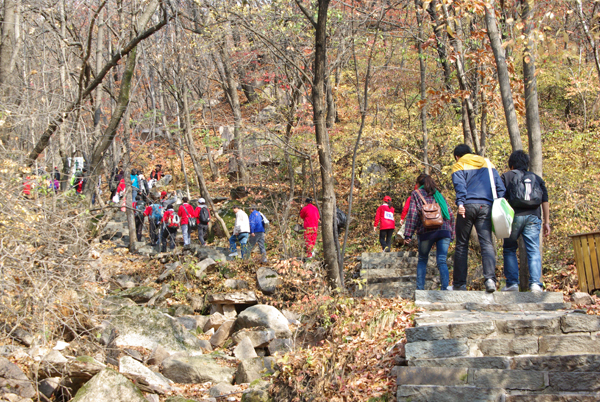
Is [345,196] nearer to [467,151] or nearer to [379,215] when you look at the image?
[379,215]

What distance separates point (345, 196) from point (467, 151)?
12.9 metres

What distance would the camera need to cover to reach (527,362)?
176 inches

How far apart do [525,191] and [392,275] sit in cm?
517

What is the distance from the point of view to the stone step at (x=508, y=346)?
14.9 feet

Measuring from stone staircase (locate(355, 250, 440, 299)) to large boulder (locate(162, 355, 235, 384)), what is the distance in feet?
9.74

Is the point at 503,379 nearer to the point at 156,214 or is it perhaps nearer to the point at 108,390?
the point at 108,390

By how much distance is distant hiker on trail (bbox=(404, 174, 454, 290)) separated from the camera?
761cm

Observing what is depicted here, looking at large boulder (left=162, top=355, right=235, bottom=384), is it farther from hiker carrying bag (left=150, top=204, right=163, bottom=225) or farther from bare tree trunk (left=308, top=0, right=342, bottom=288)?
hiker carrying bag (left=150, top=204, right=163, bottom=225)

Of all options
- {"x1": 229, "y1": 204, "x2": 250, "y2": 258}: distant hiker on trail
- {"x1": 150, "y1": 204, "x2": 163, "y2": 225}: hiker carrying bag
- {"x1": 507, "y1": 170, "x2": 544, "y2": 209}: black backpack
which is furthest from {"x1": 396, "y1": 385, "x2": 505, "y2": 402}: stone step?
{"x1": 150, "y1": 204, "x2": 163, "y2": 225}: hiker carrying bag

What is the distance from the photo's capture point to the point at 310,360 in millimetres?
5914

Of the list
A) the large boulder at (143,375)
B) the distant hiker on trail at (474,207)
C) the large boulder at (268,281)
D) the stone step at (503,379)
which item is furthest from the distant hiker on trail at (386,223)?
the stone step at (503,379)

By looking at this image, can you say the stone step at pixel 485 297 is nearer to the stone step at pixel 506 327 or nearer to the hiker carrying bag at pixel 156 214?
the stone step at pixel 506 327

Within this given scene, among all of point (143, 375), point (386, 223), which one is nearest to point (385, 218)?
point (386, 223)

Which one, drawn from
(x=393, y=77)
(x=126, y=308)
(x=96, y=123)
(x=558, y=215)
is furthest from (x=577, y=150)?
(x=96, y=123)
